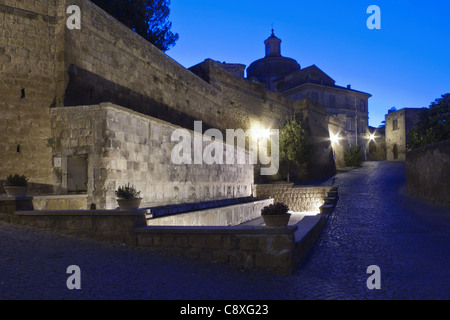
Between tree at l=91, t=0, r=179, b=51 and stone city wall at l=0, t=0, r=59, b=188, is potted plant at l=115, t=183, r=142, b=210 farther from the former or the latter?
tree at l=91, t=0, r=179, b=51

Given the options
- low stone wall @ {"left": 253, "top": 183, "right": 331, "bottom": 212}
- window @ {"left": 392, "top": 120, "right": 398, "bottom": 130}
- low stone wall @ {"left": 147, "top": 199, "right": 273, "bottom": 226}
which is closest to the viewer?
low stone wall @ {"left": 147, "top": 199, "right": 273, "bottom": 226}

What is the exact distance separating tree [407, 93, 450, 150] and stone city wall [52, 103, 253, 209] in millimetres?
13348

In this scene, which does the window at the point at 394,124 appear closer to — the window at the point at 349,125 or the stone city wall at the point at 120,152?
the window at the point at 349,125

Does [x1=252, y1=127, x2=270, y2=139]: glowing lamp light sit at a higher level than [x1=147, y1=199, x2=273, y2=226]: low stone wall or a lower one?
higher

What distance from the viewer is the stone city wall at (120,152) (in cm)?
952

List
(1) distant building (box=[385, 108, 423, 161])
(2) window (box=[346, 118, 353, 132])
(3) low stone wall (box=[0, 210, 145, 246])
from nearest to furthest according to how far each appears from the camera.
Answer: (3) low stone wall (box=[0, 210, 145, 246]) → (1) distant building (box=[385, 108, 423, 161]) → (2) window (box=[346, 118, 353, 132])

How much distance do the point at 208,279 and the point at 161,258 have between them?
52.0 inches

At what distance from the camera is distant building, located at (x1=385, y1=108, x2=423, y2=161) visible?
4312 cm

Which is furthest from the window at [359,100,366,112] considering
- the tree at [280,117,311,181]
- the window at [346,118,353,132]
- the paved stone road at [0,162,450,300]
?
the paved stone road at [0,162,450,300]

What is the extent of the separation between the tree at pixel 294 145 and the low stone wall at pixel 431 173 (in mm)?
11397

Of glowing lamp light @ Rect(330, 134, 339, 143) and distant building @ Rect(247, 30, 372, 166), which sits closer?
glowing lamp light @ Rect(330, 134, 339, 143)
